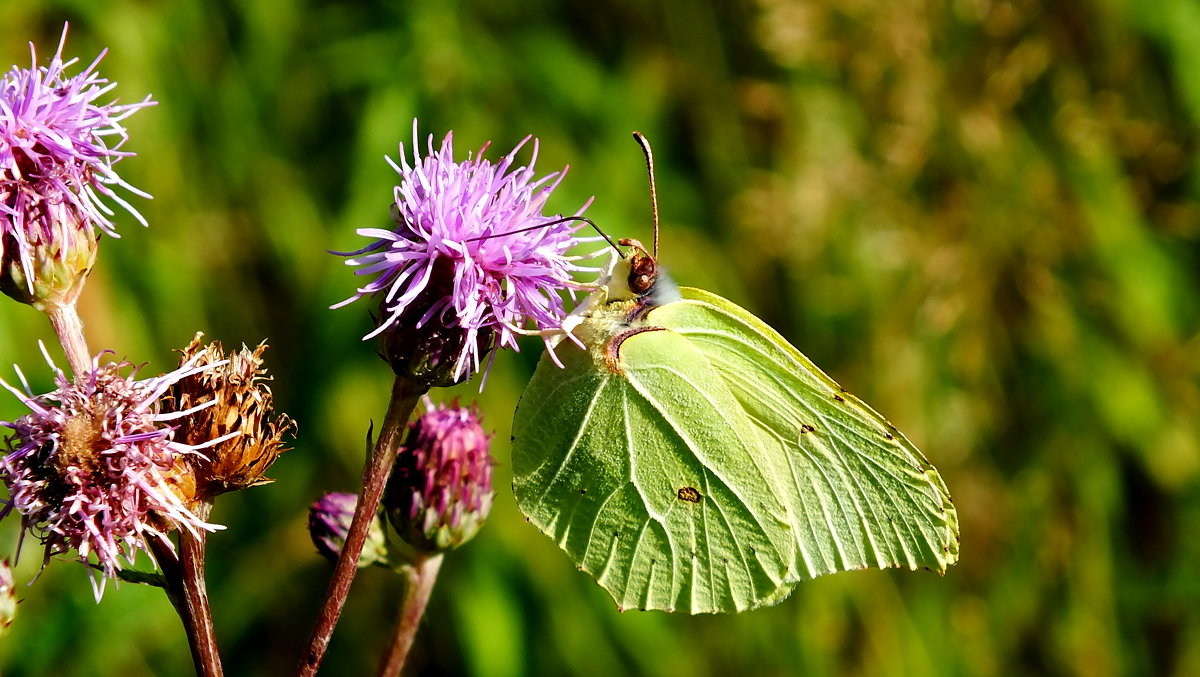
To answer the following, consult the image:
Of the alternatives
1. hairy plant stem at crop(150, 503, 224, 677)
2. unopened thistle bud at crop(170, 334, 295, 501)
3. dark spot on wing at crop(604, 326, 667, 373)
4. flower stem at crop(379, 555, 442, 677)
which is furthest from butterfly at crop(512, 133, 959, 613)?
hairy plant stem at crop(150, 503, 224, 677)

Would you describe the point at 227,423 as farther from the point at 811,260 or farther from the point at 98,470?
the point at 811,260

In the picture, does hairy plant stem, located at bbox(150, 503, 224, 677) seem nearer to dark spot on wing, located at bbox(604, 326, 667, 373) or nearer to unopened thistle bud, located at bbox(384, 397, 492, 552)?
unopened thistle bud, located at bbox(384, 397, 492, 552)

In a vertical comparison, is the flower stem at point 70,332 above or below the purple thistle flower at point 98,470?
above

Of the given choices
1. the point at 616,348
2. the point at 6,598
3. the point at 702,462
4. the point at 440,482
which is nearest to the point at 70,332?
the point at 6,598

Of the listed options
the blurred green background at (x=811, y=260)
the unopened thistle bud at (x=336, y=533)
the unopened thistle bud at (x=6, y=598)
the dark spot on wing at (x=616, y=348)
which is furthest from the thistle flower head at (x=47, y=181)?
the blurred green background at (x=811, y=260)

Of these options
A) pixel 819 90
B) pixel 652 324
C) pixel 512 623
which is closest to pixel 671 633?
pixel 512 623

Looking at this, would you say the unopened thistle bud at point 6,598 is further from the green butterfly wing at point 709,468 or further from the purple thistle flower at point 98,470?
the green butterfly wing at point 709,468
